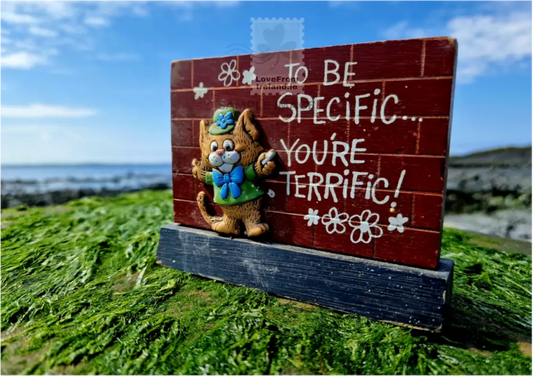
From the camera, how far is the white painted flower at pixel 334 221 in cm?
297

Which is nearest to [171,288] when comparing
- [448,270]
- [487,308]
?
[448,270]

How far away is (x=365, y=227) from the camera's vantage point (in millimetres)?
2891

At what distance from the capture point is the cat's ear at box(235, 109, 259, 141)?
3191 mm

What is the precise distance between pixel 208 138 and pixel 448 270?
2.25 meters

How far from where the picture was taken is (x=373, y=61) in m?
2.72

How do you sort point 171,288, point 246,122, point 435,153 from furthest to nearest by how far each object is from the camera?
point 171,288, point 246,122, point 435,153

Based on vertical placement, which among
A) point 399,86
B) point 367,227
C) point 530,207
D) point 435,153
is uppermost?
point 399,86

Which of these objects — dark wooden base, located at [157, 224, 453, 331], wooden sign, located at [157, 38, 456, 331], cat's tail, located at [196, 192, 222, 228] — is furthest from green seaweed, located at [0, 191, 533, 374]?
cat's tail, located at [196, 192, 222, 228]

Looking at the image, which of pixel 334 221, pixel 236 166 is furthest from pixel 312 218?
pixel 236 166

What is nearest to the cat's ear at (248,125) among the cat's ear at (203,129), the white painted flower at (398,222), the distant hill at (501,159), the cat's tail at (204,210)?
the cat's ear at (203,129)

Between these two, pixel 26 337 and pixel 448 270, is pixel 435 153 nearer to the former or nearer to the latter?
pixel 448 270

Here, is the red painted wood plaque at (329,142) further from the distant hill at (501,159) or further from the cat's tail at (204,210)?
the distant hill at (501,159)

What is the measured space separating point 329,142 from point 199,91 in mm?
1393

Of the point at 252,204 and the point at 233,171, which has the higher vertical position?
the point at 233,171
